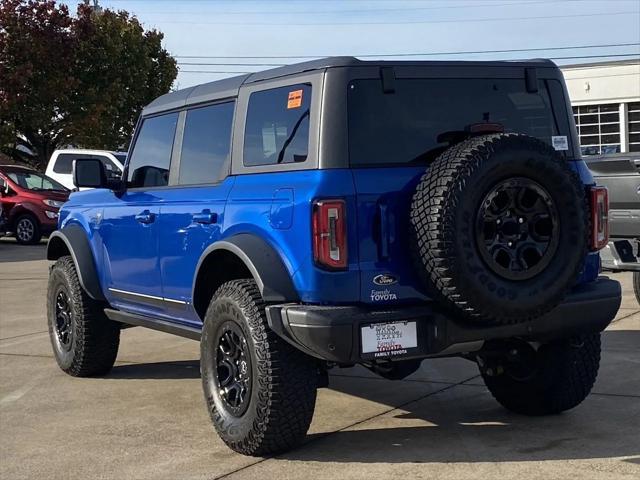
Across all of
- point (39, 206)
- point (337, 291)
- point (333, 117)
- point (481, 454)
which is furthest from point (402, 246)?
point (39, 206)

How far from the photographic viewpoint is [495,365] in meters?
5.63

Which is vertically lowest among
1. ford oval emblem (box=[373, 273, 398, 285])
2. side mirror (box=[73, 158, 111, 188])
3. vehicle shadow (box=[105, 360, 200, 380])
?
vehicle shadow (box=[105, 360, 200, 380])

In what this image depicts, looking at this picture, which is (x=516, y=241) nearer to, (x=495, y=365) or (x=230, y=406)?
(x=495, y=365)

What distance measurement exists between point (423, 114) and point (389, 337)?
1.18 meters

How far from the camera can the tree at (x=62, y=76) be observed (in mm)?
28641

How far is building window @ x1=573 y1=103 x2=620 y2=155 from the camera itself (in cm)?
3934

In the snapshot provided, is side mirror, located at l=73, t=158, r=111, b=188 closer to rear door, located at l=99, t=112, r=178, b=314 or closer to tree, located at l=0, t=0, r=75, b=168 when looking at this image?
rear door, located at l=99, t=112, r=178, b=314

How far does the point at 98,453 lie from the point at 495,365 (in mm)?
2280

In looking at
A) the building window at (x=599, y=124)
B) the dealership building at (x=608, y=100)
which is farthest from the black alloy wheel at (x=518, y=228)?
the building window at (x=599, y=124)

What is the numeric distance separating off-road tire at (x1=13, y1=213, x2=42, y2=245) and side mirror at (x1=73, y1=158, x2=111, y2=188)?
1495cm

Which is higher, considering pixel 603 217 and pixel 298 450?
pixel 603 217

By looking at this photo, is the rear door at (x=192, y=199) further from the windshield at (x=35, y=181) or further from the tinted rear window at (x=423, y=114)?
the windshield at (x=35, y=181)

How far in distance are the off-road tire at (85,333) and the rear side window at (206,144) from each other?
1621mm

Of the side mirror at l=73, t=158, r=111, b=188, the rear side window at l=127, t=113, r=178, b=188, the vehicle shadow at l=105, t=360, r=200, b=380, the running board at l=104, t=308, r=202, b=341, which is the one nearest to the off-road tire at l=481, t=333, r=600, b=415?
the running board at l=104, t=308, r=202, b=341
